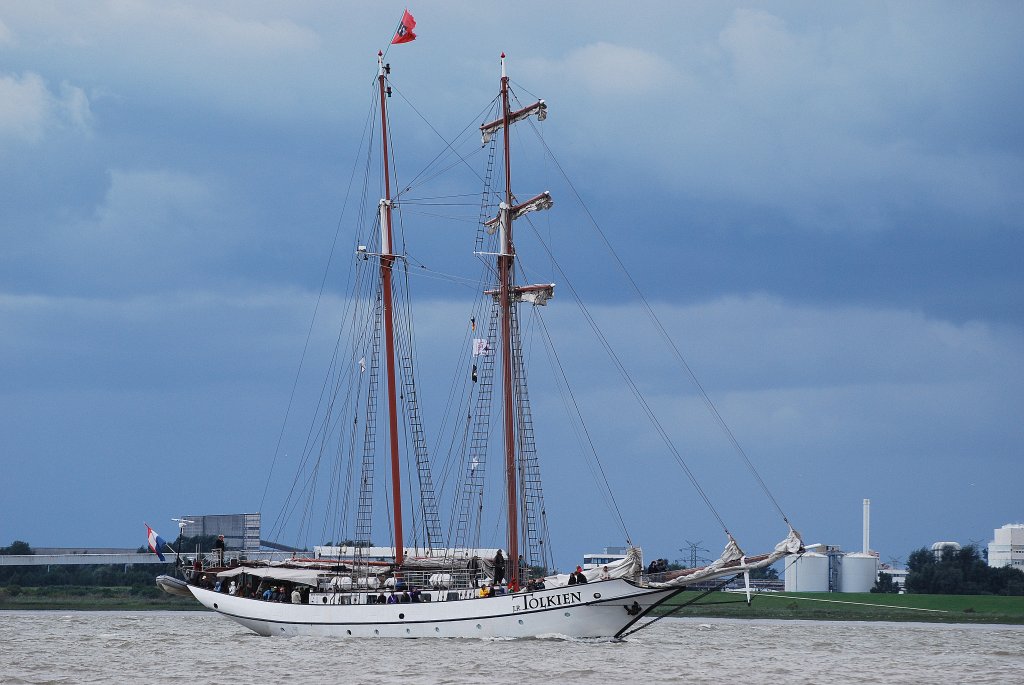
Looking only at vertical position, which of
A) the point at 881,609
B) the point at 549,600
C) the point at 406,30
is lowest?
the point at 881,609

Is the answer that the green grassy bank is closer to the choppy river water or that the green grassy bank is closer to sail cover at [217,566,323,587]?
the choppy river water

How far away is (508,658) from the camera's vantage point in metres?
63.9

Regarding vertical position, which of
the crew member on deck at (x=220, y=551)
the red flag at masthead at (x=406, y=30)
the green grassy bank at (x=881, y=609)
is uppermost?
the red flag at masthead at (x=406, y=30)

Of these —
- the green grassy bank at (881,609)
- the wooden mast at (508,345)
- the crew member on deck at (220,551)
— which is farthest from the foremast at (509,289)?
the green grassy bank at (881,609)

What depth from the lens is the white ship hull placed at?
7200cm

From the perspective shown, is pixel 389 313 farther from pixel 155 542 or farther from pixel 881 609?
pixel 881 609

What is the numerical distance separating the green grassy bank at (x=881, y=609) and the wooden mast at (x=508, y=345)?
42.2 m

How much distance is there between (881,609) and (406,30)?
84.7 meters

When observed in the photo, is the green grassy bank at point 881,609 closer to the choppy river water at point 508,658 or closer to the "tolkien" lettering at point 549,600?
the choppy river water at point 508,658

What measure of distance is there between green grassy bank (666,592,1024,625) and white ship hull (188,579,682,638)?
4498cm

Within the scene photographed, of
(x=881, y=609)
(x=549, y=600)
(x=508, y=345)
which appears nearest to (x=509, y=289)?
(x=508, y=345)

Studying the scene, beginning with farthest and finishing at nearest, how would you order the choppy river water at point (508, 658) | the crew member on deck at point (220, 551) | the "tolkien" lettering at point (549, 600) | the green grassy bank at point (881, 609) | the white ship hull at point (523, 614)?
1. the green grassy bank at point (881, 609)
2. the crew member on deck at point (220, 551)
3. the white ship hull at point (523, 614)
4. the "tolkien" lettering at point (549, 600)
5. the choppy river water at point (508, 658)

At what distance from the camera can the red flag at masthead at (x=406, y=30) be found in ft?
299

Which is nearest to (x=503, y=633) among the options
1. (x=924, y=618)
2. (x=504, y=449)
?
(x=504, y=449)
